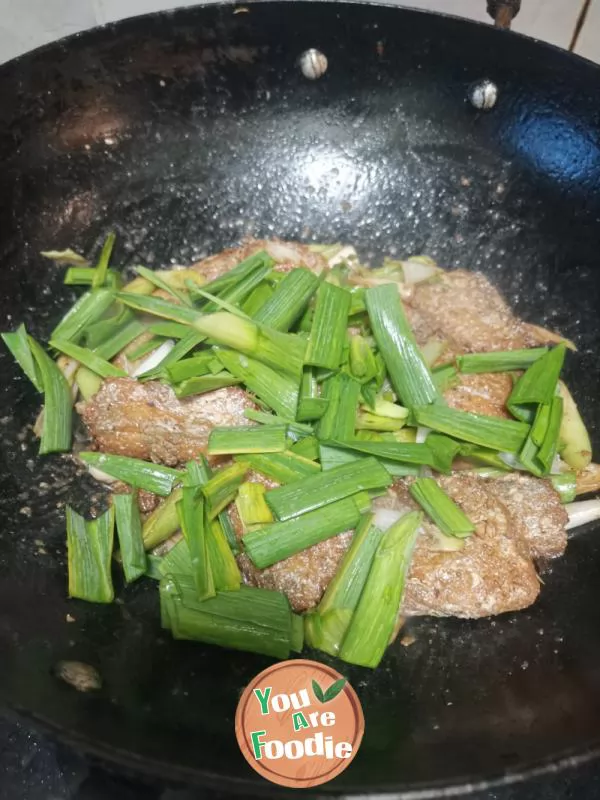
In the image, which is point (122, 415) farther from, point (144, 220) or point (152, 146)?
point (152, 146)

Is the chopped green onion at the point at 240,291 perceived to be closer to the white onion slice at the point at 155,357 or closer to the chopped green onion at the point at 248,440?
the white onion slice at the point at 155,357

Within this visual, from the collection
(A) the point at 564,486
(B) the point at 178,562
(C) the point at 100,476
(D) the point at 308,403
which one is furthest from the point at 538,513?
(C) the point at 100,476

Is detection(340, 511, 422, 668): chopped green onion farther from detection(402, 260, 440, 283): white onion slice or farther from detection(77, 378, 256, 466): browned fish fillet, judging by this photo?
detection(402, 260, 440, 283): white onion slice

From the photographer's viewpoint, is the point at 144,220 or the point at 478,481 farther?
the point at 144,220

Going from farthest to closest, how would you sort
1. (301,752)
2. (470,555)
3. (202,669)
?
(470,555) < (202,669) < (301,752)

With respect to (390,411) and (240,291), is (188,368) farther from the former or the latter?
(390,411)

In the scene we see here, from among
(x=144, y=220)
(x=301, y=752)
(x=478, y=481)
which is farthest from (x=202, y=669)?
(x=144, y=220)

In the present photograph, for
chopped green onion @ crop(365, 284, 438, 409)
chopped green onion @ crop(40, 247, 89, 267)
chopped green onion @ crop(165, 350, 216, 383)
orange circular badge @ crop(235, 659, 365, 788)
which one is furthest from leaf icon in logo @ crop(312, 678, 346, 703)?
chopped green onion @ crop(40, 247, 89, 267)
